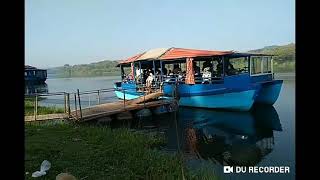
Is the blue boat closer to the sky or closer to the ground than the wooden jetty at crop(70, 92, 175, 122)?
closer to the sky

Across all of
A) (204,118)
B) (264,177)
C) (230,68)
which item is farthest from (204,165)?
(230,68)

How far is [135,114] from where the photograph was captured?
14.4 m

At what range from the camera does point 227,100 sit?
53.9 feet

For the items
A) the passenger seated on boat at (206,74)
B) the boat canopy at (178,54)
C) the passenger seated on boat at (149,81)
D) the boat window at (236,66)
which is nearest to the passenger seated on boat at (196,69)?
the passenger seated on boat at (206,74)

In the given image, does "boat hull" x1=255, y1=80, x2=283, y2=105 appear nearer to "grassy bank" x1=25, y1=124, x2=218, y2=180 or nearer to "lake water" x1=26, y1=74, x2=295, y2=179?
"lake water" x1=26, y1=74, x2=295, y2=179

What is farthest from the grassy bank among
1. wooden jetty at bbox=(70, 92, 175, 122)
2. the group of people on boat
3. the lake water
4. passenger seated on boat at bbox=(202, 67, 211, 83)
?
the group of people on boat

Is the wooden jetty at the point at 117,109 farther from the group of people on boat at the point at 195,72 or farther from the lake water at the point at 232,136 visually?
the group of people on boat at the point at 195,72

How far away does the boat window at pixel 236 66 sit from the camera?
55.2 ft

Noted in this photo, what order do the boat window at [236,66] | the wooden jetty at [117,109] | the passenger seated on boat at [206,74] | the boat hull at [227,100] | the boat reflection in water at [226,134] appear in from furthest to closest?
1. the boat window at [236,66]
2. the passenger seated on boat at [206,74]
3. the boat hull at [227,100]
4. the wooden jetty at [117,109]
5. the boat reflection in water at [226,134]

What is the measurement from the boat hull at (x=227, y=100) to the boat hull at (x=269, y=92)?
967mm

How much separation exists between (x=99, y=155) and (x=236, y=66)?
12.1 m

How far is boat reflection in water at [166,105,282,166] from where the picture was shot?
916 cm

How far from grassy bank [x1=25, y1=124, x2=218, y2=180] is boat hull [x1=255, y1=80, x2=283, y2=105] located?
8.80m
